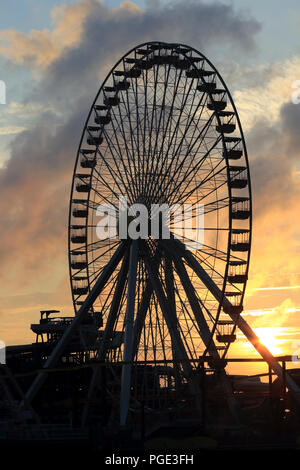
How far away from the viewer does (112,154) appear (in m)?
62.3

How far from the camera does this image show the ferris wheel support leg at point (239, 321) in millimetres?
57906

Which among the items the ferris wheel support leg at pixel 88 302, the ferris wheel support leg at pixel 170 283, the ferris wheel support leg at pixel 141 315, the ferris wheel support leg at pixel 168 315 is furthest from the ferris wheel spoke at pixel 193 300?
the ferris wheel support leg at pixel 88 302

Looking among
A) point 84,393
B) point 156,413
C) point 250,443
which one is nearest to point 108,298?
point 156,413

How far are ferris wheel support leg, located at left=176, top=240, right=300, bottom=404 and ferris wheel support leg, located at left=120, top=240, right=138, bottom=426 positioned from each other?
328 cm

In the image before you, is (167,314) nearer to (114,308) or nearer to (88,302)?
(114,308)

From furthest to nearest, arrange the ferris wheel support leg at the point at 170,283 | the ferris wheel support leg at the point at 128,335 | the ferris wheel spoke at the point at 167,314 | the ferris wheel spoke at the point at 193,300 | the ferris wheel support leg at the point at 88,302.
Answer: the ferris wheel support leg at the point at 88,302
the ferris wheel support leg at the point at 170,283
the ferris wheel spoke at the point at 193,300
the ferris wheel spoke at the point at 167,314
the ferris wheel support leg at the point at 128,335

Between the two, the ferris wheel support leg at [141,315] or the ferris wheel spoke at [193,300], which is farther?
the ferris wheel support leg at [141,315]

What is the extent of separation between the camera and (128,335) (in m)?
56.9

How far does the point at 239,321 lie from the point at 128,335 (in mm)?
8205

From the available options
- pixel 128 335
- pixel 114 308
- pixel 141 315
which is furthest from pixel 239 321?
pixel 114 308

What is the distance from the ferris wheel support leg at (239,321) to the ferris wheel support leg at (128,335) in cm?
328

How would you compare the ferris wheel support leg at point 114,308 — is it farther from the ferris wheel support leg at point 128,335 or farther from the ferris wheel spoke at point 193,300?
the ferris wheel spoke at point 193,300

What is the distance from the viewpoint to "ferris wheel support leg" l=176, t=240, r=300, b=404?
190ft

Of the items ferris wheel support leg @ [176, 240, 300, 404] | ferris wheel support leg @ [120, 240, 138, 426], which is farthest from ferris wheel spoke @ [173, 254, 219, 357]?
ferris wheel support leg @ [120, 240, 138, 426]
